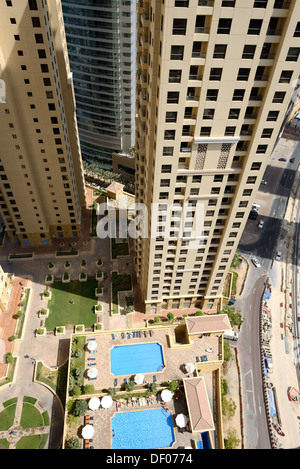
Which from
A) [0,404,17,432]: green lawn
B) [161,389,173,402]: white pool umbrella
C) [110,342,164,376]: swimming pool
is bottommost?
[0,404,17,432]: green lawn

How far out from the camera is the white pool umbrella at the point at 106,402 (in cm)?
6088

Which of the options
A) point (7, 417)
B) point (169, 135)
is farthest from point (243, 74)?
point (7, 417)

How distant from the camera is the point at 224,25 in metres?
38.3

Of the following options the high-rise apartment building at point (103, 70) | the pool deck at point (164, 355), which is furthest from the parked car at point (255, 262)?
the high-rise apartment building at point (103, 70)

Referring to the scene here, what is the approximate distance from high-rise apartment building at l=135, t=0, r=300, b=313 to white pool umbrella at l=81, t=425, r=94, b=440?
30614mm

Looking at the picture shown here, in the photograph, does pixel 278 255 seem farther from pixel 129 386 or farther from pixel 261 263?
pixel 129 386

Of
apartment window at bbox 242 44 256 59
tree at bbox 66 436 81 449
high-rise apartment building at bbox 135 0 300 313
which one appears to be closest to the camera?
high-rise apartment building at bbox 135 0 300 313

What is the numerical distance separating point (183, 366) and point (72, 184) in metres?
49.6

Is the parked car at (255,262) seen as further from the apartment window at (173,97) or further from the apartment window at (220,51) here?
the apartment window at (220,51)

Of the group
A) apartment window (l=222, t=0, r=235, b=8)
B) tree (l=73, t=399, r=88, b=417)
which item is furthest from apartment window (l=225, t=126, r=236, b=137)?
tree (l=73, t=399, r=88, b=417)

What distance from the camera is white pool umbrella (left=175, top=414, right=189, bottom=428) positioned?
59344mm

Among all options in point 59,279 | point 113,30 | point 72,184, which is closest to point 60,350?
point 59,279

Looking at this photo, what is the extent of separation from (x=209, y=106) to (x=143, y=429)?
184ft

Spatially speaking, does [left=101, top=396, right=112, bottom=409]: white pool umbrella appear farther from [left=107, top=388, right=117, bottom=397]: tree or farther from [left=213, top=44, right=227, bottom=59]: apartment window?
[left=213, top=44, right=227, bottom=59]: apartment window
